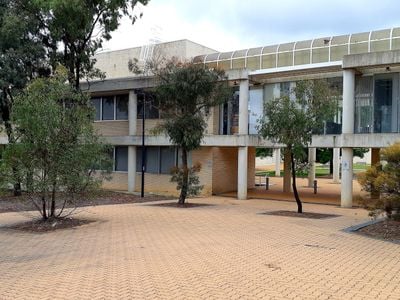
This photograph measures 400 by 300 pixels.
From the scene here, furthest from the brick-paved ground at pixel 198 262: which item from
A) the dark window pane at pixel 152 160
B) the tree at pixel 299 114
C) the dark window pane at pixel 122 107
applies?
the dark window pane at pixel 122 107

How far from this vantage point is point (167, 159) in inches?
1050

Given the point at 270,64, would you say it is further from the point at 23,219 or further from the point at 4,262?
the point at 4,262

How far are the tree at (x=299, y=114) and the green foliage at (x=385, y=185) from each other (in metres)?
3.64

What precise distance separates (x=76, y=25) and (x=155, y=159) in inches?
348

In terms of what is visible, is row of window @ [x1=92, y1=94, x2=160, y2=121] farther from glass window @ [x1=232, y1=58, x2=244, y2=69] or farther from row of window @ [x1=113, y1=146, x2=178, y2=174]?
glass window @ [x1=232, y1=58, x2=244, y2=69]

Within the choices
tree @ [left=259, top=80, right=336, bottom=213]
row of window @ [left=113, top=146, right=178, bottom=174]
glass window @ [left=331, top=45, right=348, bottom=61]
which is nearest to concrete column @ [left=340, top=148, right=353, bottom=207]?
tree @ [left=259, top=80, right=336, bottom=213]

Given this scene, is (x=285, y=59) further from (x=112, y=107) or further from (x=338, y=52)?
(x=112, y=107)

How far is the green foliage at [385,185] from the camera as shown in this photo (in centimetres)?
1197

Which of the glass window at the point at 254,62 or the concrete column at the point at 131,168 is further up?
the glass window at the point at 254,62

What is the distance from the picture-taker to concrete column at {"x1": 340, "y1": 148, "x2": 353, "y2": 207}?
20.0 metres

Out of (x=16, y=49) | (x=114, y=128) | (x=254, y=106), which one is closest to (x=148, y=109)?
(x=114, y=128)

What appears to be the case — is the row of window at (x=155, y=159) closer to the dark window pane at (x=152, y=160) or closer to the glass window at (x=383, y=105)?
the dark window pane at (x=152, y=160)

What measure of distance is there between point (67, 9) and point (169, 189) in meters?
10.7

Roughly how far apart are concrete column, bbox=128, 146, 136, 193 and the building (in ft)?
0.18
